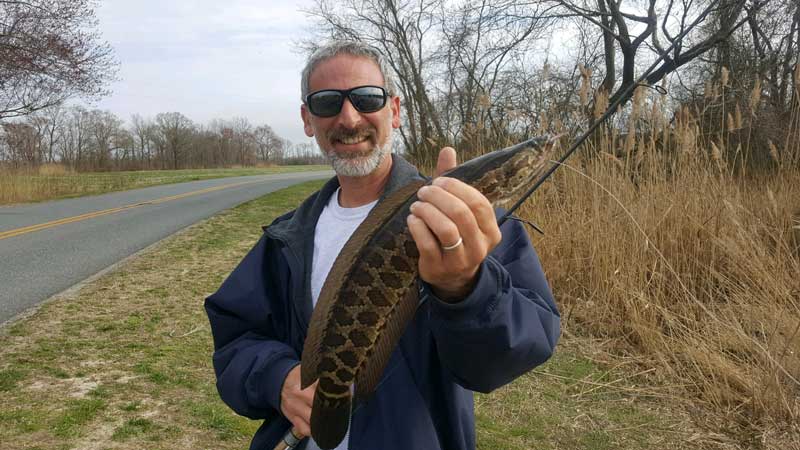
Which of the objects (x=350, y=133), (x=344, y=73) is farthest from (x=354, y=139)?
(x=344, y=73)

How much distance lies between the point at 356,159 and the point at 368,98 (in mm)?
260

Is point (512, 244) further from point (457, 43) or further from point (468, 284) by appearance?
point (457, 43)

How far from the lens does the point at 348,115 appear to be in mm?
2129


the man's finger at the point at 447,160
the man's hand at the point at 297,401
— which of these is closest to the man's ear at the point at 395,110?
the man's finger at the point at 447,160

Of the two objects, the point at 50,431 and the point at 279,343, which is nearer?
the point at 279,343

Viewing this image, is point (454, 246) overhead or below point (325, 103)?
below

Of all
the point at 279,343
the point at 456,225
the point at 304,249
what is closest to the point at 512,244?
the point at 456,225

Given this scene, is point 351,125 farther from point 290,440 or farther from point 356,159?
point 290,440

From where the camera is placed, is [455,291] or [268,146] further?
[268,146]

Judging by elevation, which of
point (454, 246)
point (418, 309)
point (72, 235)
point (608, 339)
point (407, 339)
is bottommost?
point (608, 339)

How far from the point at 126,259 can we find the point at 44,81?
1707 cm

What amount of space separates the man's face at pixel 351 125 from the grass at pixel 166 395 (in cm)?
236

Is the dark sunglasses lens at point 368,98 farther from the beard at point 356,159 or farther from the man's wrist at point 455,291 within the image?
the man's wrist at point 455,291

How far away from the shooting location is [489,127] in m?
7.62
